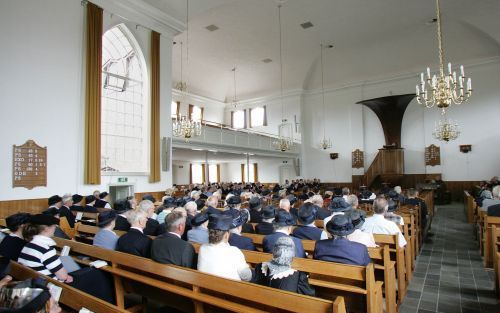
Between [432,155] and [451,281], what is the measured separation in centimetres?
1479

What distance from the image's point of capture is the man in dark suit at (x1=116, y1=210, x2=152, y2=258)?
3.31 m

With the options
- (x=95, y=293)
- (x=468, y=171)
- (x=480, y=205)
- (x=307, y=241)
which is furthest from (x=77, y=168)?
(x=468, y=171)

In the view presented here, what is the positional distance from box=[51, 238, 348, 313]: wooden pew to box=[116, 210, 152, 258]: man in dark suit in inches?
8.0

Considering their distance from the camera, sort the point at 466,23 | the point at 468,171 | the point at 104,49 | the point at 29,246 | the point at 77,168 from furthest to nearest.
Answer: the point at 468,171
the point at 466,23
the point at 104,49
the point at 77,168
the point at 29,246

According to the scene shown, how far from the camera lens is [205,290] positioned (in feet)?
8.15

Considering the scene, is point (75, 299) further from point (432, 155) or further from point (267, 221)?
point (432, 155)

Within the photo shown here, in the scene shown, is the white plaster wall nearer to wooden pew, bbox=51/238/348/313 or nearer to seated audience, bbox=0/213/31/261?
seated audience, bbox=0/213/31/261

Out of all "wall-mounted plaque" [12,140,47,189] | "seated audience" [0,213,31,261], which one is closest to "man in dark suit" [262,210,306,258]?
"seated audience" [0,213,31,261]

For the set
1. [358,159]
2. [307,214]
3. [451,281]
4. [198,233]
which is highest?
[358,159]

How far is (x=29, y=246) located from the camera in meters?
2.70

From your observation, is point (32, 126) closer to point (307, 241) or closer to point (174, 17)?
point (174, 17)

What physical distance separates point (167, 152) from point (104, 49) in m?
4.19

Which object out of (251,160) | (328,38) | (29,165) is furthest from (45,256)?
(251,160)

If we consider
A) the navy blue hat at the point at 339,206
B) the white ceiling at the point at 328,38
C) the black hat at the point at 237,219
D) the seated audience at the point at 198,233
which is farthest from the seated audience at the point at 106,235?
the white ceiling at the point at 328,38
